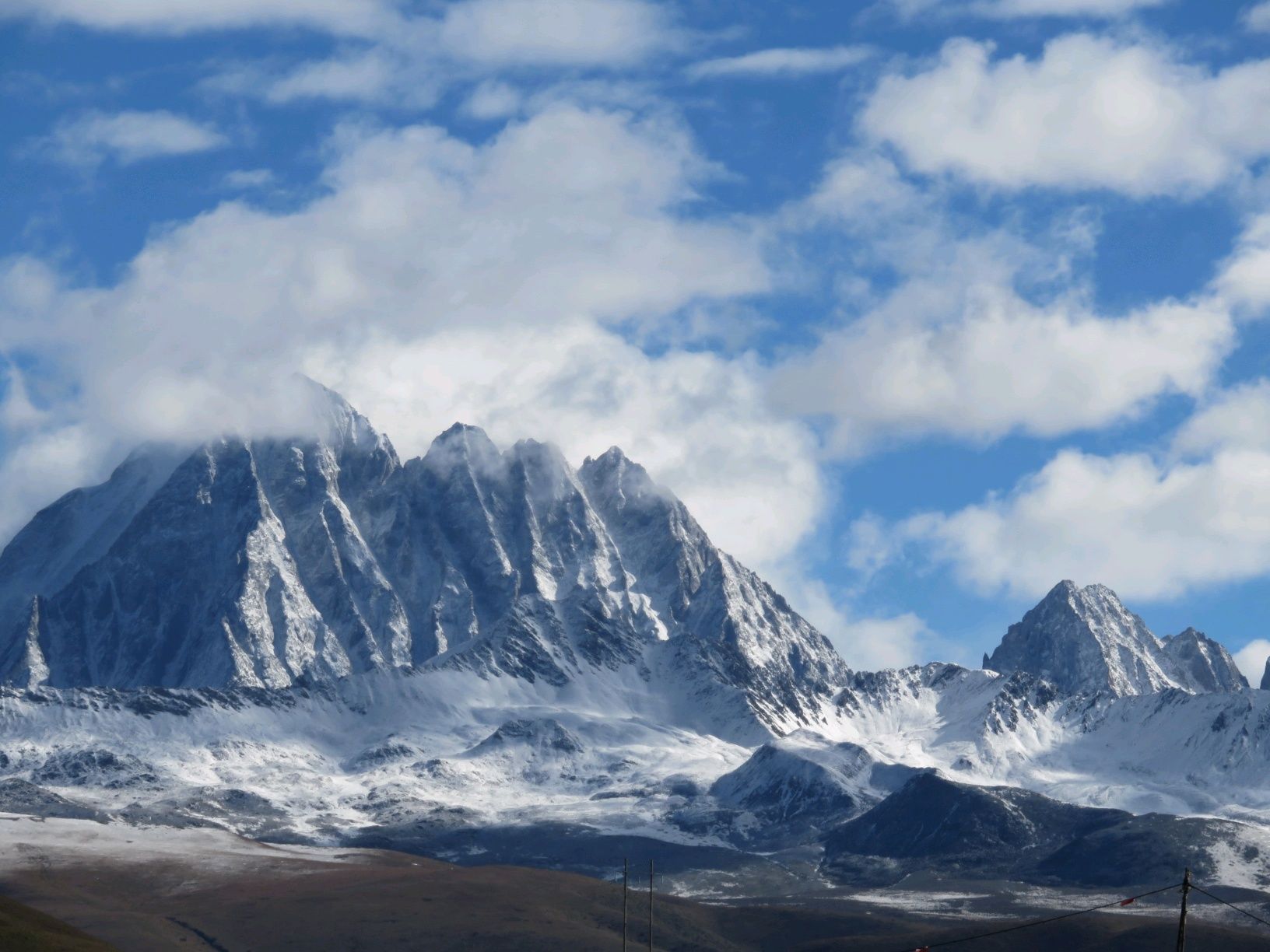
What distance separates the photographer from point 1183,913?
537 ft

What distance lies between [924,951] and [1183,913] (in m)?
37.7

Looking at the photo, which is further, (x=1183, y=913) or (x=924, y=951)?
(x=924, y=951)

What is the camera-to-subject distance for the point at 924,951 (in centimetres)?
19762
